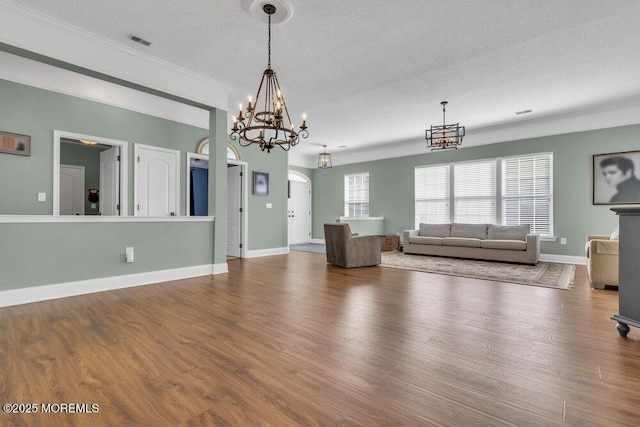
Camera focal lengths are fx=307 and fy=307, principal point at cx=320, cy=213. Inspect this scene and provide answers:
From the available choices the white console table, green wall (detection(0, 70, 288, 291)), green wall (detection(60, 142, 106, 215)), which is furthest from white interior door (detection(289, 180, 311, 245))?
the white console table

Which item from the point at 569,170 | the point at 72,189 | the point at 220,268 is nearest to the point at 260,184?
the point at 220,268

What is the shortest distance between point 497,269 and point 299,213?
246 inches

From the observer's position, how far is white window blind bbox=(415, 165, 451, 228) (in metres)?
7.96

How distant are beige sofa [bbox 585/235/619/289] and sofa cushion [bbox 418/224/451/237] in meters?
3.36

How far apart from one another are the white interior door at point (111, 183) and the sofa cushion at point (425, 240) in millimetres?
6027

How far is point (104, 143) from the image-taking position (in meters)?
4.74

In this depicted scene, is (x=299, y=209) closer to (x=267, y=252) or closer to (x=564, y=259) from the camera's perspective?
(x=267, y=252)

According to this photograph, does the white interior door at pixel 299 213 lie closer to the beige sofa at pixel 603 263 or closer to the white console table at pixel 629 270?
the beige sofa at pixel 603 263

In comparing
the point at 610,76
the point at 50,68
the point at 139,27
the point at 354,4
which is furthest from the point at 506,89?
the point at 50,68

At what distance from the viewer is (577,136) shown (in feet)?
20.1

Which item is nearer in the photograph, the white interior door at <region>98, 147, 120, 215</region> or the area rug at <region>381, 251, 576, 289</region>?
the area rug at <region>381, 251, 576, 289</region>

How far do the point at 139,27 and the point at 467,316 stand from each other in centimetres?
447

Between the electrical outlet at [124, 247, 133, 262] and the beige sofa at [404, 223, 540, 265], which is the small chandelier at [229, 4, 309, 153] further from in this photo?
the beige sofa at [404, 223, 540, 265]

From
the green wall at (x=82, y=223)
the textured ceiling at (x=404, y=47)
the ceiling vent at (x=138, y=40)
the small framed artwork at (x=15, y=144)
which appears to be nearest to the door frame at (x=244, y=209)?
the green wall at (x=82, y=223)
